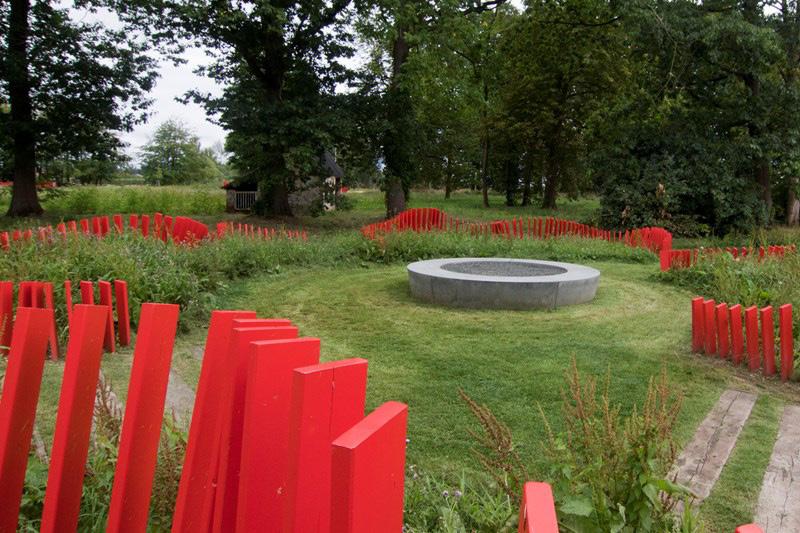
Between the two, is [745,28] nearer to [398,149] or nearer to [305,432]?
[398,149]

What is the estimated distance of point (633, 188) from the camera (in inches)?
715

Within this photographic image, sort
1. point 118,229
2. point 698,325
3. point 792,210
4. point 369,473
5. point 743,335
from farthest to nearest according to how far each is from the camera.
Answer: point 792,210 → point 118,229 → point 698,325 → point 743,335 → point 369,473

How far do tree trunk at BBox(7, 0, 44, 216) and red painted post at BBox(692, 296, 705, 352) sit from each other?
1910 cm

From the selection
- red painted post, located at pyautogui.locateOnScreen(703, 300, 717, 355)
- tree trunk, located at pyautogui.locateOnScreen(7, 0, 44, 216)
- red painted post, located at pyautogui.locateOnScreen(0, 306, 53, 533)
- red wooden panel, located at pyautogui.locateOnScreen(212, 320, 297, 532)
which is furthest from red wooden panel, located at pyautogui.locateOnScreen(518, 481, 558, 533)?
tree trunk, located at pyautogui.locateOnScreen(7, 0, 44, 216)

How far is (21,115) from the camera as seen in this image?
19.0m

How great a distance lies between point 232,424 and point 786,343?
519 cm

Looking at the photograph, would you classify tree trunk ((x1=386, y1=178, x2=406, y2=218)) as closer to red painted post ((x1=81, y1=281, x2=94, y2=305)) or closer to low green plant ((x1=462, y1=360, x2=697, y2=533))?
red painted post ((x1=81, y1=281, x2=94, y2=305))

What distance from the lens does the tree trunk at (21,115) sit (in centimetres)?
1797

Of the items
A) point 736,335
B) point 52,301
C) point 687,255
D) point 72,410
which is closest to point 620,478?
point 72,410

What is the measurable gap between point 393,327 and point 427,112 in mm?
33138

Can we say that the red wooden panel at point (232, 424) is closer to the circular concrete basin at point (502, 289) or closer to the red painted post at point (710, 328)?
the red painted post at point (710, 328)

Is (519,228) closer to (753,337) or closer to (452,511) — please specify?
(753,337)

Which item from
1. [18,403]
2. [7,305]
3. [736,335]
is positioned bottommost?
[736,335]

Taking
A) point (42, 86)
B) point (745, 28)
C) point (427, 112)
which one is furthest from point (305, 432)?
point (427, 112)
